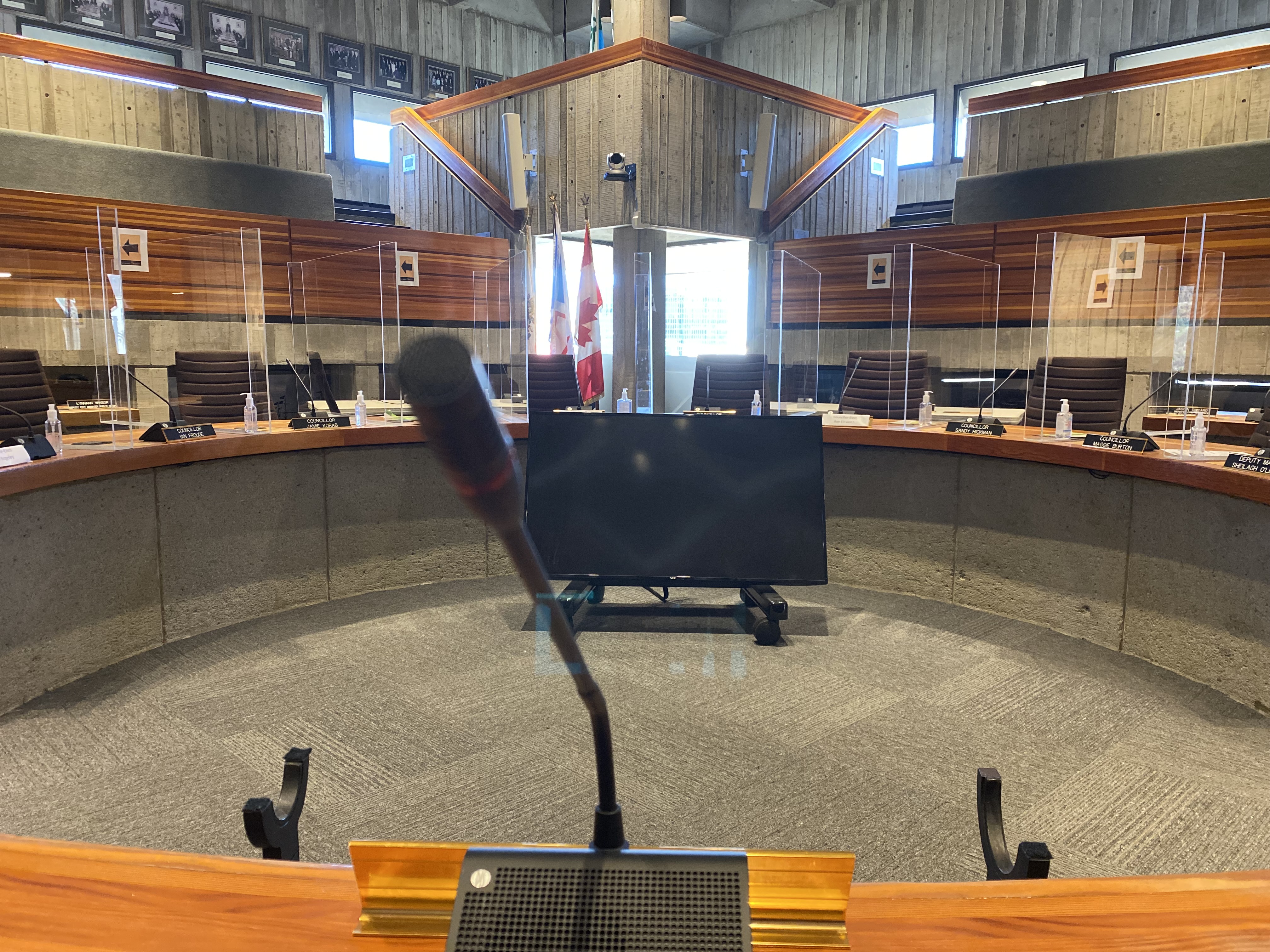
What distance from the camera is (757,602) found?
10.9 ft

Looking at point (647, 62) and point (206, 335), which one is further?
point (647, 62)

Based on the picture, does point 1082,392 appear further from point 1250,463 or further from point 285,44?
point 285,44

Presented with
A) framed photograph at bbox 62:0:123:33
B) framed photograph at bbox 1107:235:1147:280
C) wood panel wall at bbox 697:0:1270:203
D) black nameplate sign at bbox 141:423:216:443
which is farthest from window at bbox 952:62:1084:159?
framed photograph at bbox 62:0:123:33

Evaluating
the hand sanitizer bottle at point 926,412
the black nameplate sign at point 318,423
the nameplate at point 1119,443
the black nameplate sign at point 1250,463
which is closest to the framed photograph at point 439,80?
the black nameplate sign at point 318,423

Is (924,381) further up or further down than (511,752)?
further up

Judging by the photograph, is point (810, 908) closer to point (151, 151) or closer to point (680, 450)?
point (680, 450)

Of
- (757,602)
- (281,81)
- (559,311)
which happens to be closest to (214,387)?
(757,602)

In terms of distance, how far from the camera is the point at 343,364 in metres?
4.58

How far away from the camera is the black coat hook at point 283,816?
4.72 feet

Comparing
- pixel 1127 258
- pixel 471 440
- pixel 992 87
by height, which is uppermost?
pixel 992 87

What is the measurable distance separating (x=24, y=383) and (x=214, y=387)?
0.76 metres

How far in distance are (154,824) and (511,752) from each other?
0.85 m

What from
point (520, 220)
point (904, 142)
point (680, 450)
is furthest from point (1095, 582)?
point (904, 142)

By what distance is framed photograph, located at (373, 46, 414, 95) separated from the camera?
414 inches
